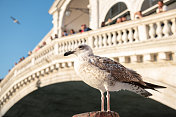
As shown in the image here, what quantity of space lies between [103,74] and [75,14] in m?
15.3

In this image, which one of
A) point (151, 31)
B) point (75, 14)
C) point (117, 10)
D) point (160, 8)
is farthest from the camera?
point (75, 14)

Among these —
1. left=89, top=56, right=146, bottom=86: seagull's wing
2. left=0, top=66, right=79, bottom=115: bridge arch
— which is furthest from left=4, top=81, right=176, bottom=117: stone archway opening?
left=89, top=56, right=146, bottom=86: seagull's wing

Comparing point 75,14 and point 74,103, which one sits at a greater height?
point 75,14

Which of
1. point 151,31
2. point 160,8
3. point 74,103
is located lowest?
point 74,103

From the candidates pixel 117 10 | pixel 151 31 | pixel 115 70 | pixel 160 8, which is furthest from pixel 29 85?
pixel 115 70

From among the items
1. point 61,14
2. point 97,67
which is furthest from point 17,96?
point 97,67

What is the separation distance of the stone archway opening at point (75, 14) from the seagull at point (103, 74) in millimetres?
13390

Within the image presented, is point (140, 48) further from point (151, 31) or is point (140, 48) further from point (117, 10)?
point (117, 10)

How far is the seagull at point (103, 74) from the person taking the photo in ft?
8.93

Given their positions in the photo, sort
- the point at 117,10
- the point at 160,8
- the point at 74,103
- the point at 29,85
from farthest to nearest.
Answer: the point at 74,103, the point at 117,10, the point at 29,85, the point at 160,8

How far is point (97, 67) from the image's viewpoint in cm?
276

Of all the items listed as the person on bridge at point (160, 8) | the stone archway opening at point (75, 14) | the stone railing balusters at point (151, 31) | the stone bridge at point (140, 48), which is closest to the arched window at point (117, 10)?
the stone archway opening at point (75, 14)

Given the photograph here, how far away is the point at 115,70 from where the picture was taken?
9.36 ft

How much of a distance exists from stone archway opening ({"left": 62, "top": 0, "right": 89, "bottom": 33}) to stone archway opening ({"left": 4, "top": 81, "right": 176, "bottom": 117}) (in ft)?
17.1
